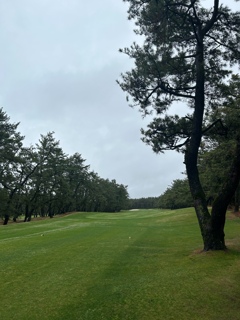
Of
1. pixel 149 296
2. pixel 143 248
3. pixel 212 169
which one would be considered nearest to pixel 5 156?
pixel 212 169

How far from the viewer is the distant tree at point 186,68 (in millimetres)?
10984

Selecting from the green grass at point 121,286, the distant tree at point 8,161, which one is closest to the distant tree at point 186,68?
the green grass at point 121,286

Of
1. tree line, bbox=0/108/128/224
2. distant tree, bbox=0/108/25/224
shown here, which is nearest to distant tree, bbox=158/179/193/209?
tree line, bbox=0/108/128/224

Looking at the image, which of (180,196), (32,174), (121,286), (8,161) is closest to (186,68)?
(121,286)

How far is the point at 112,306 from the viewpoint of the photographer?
5.80m

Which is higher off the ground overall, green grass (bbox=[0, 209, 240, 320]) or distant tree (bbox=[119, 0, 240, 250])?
distant tree (bbox=[119, 0, 240, 250])

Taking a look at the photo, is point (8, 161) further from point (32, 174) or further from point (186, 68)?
point (186, 68)

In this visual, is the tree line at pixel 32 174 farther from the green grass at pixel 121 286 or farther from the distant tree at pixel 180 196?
the green grass at pixel 121 286

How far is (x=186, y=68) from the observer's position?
38.6 feet

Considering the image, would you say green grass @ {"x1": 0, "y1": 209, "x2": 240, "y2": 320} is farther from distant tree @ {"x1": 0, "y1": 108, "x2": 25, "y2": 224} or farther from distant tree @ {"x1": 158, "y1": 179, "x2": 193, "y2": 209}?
distant tree @ {"x1": 158, "y1": 179, "x2": 193, "y2": 209}

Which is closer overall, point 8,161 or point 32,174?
point 8,161

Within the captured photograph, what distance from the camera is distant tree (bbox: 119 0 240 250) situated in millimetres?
10984

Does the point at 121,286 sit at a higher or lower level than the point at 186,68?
lower

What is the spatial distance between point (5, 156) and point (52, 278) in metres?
31.2
